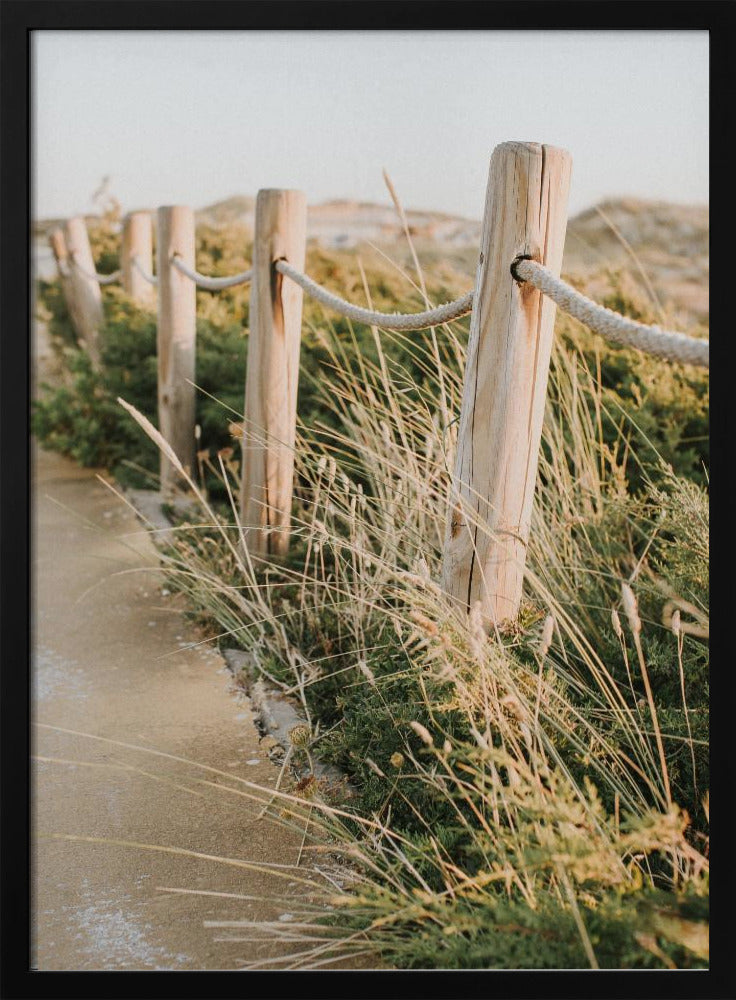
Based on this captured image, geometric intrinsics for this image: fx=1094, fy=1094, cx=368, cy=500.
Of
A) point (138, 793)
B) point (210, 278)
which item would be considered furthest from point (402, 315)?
point (210, 278)

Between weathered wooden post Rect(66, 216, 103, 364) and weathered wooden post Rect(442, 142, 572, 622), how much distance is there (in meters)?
5.16

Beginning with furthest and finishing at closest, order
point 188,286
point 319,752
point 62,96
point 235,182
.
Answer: point 235,182 < point 62,96 < point 188,286 < point 319,752

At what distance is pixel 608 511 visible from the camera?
3.04 m

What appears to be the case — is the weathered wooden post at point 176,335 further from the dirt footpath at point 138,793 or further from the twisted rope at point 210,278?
the dirt footpath at point 138,793

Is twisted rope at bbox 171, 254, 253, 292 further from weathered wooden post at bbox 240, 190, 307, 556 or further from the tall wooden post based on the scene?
the tall wooden post

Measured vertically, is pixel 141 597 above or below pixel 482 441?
below

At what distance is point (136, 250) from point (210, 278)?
234 centimetres

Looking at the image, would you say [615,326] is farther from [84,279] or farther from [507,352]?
[84,279]

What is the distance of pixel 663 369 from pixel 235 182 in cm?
543

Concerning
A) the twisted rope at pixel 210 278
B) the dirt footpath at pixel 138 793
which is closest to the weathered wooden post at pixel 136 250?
the twisted rope at pixel 210 278

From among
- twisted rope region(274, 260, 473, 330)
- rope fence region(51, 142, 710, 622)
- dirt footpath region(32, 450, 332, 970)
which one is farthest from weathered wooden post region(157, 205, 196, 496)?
rope fence region(51, 142, 710, 622)

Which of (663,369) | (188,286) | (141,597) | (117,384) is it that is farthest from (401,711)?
(117,384)

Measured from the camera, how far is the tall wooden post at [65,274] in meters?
7.59
